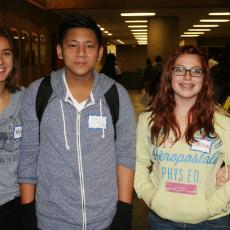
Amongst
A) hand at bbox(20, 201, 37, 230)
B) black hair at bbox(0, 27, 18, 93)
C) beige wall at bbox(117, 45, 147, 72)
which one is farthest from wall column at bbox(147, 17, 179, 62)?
beige wall at bbox(117, 45, 147, 72)

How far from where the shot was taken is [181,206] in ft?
7.55

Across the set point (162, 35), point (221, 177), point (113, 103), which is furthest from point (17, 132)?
point (162, 35)

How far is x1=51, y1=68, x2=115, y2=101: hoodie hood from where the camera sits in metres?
2.24

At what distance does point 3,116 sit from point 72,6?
11.7 meters

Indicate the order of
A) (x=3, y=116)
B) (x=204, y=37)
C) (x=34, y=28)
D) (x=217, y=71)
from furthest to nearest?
1. (x=204, y=37)
2. (x=34, y=28)
3. (x=217, y=71)
4. (x=3, y=116)

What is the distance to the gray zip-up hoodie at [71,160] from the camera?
7.06 ft

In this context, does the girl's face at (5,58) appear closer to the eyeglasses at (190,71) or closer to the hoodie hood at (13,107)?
the hoodie hood at (13,107)

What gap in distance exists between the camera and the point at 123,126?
7.47 ft

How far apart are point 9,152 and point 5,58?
569mm

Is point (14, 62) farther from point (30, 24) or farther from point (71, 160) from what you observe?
point (30, 24)

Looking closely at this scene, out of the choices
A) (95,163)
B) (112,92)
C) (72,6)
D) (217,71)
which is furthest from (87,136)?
(72,6)

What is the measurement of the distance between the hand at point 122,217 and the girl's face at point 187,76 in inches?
27.1

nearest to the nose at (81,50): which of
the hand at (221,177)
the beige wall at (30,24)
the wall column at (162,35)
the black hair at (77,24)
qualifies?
the black hair at (77,24)

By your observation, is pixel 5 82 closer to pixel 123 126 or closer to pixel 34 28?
pixel 123 126
